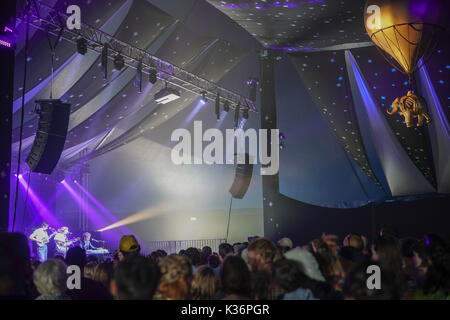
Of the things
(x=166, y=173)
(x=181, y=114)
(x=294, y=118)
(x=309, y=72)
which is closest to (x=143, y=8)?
(x=309, y=72)

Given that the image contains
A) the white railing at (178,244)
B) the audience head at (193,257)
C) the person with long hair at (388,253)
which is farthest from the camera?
the white railing at (178,244)

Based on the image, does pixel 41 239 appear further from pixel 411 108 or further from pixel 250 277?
pixel 250 277

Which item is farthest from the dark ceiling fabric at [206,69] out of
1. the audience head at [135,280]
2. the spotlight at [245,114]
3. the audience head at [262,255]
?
the audience head at [135,280]

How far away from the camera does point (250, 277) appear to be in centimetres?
218

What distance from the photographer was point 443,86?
Result: 674 cm

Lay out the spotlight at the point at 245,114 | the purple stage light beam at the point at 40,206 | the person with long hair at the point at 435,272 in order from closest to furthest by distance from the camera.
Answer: the person with long hair at the point at 435,272, the spotlight at the point at 245,114, the purple stage light beam at the point at 40,206

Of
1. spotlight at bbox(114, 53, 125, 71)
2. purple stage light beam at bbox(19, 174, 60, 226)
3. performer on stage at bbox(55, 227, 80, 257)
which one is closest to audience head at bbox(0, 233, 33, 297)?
spotlight at bbox(114, 53, 125, 71)

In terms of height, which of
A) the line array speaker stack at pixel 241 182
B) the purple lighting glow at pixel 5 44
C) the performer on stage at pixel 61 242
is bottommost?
the performer on stage at pixel 61 242

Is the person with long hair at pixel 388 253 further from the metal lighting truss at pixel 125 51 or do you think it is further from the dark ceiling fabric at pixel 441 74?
the dark ceiling fabric at pixel 441 74

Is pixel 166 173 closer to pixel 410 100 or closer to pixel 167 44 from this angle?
pixel 167 44

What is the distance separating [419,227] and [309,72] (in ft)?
10.8

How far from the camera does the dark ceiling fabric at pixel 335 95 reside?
7930 millimetres

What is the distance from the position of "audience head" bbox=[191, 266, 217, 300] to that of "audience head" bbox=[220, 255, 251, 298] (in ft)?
0.70

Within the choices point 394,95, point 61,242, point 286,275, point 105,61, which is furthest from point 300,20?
point 61,242
